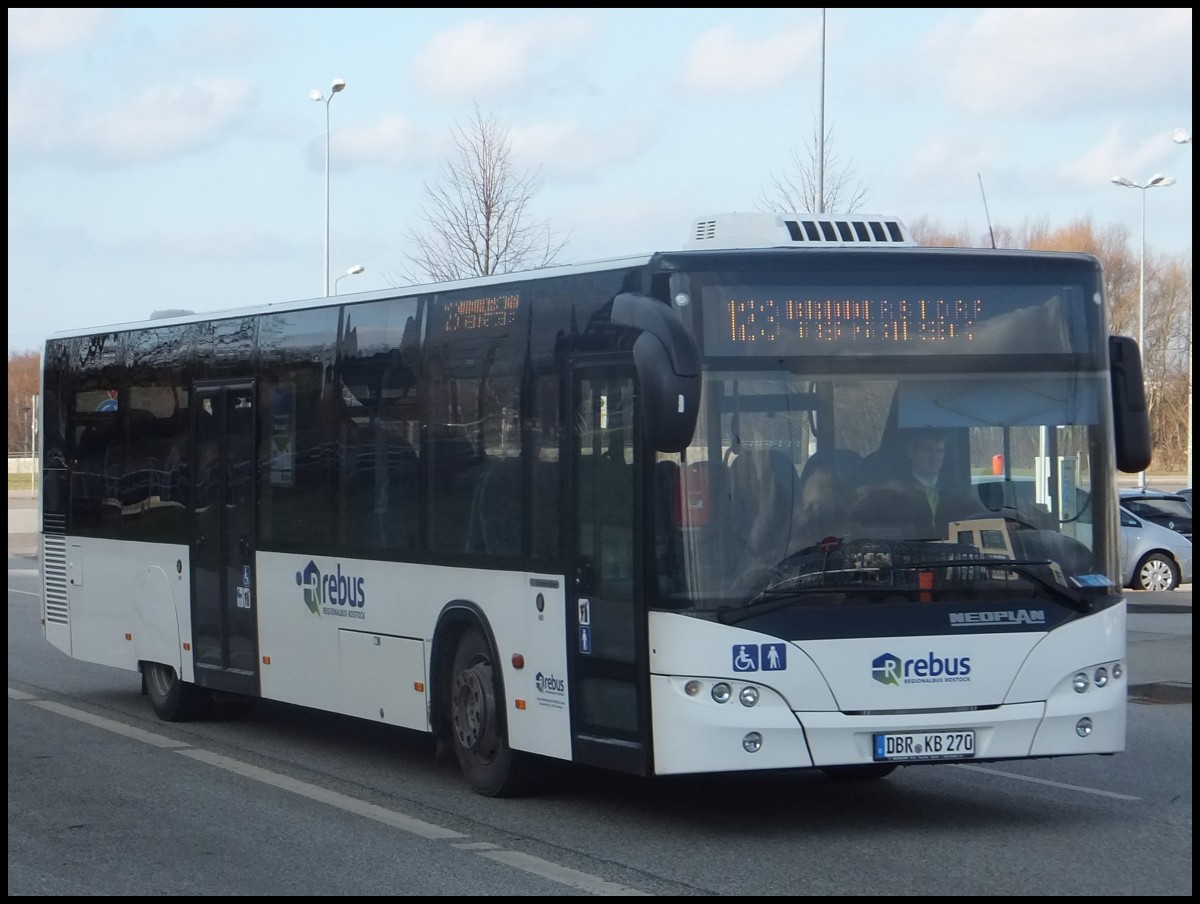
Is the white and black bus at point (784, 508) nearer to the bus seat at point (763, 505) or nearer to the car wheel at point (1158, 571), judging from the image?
the bus seat at point (763, 505)

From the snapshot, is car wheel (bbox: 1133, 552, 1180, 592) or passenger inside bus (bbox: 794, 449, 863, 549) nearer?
passenger inside bus (bbox: 794, 449, 863, 549)

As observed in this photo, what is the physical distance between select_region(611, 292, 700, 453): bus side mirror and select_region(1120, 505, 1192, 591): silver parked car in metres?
20.9

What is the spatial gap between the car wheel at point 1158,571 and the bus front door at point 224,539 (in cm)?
1833

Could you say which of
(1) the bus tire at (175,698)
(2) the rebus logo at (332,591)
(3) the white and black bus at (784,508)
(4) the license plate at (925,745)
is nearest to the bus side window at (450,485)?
A: (3) the white and black bus at (784,508)

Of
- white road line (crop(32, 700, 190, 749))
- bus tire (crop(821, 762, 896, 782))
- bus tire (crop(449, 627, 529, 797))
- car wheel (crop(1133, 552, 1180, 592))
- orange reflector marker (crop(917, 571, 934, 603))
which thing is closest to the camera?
orange reflector marker (crop(917, 571, 934, 603))

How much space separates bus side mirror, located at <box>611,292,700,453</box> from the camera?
810 centimetres

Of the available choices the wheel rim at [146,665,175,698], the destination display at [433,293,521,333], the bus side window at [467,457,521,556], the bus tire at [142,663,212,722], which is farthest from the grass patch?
the bus side window at [467,457,521,556]

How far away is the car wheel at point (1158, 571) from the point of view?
27.7 meters

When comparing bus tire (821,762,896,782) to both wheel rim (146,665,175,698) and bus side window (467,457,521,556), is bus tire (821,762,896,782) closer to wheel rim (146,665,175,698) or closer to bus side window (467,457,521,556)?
bus side window (467,457,521,556)

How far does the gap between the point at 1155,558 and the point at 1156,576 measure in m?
0.29

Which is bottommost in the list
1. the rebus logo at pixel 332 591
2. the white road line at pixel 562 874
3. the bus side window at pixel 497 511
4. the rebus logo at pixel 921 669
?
the white road line at pixel 562 874

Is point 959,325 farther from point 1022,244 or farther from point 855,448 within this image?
point 1022,244

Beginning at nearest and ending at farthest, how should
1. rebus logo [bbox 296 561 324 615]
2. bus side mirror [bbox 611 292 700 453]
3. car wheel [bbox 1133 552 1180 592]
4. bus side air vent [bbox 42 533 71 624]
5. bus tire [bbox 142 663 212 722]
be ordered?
bus side mirror [bbox 611 292 700 453], rebus logo [bbox 296 561 324 615], bus tire [bbox 142 663 212 722], bus side air vent [bbox 42 533 71 624], car wheel [bbox 1133 552 1180 592]

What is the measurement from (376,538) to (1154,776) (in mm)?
4999
